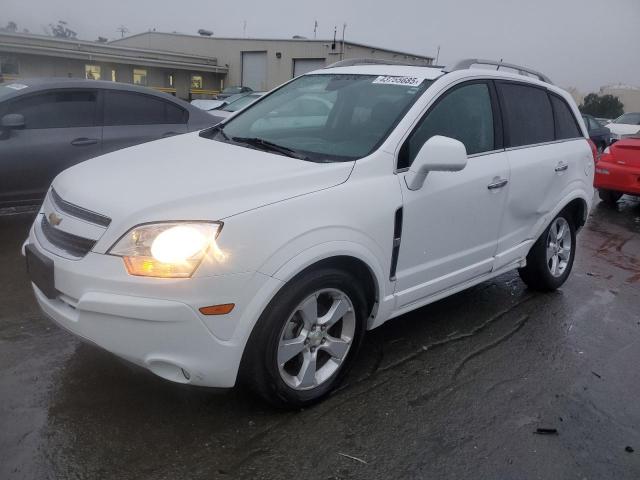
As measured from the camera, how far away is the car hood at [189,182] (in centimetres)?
248

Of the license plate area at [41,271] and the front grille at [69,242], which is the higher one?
the front grille at [69,242]

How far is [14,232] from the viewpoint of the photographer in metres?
5.56

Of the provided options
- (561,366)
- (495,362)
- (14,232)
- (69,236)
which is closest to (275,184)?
(69,236)

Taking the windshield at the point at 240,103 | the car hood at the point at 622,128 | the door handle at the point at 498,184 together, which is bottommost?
the car hood at the point at 622,128

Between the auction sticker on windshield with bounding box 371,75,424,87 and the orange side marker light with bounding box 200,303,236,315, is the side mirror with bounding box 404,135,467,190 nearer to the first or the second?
the auction sticker on windshield with bounding box 371,75,424,87

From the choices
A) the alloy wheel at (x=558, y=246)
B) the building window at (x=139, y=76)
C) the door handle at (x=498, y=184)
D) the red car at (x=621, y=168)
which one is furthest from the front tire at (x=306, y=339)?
the building window at (x=139, y=76)

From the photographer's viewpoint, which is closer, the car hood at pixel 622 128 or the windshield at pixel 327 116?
the windshield at pixel 327 116

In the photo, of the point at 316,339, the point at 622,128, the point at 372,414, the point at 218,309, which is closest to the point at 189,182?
the point at 218,309

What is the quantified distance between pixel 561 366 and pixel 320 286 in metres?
1.85

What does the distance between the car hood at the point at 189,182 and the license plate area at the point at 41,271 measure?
1.02ft

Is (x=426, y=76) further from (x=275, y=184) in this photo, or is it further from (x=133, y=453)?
(x=133, y=453)

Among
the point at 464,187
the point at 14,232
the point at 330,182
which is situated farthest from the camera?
the point at 14,232

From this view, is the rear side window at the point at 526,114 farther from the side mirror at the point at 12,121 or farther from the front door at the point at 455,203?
the side mirror at the point at 12,121

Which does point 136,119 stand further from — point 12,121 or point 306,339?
point 306,339
